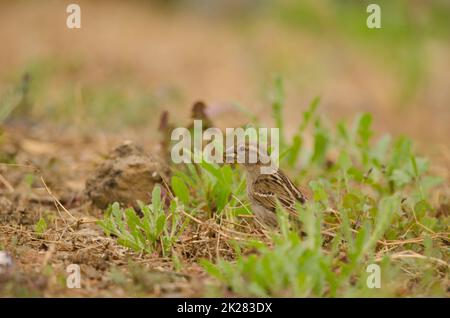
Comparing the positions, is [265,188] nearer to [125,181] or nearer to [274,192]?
[274,192]

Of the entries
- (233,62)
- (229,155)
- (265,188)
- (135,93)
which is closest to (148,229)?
(265,188)

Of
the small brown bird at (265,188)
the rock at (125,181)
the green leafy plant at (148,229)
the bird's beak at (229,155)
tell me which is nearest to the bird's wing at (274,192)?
the small brown bird at (265,188)

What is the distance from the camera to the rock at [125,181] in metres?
5.66

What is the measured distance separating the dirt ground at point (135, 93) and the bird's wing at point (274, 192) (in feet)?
1.62

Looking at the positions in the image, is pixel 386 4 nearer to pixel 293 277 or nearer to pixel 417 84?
pixel 417 84

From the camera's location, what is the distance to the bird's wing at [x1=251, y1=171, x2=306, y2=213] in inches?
202

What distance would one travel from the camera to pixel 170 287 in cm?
412

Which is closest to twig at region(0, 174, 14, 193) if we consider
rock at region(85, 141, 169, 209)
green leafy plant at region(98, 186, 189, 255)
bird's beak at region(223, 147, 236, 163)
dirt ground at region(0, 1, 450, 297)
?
dirt ground at region(0, 1, 450, 297)

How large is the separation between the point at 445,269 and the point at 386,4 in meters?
5.78

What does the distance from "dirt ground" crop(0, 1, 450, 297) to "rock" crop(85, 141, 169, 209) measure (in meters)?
0.17

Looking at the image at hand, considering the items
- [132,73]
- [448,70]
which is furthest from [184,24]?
[448,70]

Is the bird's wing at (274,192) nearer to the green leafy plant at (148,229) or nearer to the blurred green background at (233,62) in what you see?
the green leafy plant at (148,229)

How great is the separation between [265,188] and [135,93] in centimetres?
459

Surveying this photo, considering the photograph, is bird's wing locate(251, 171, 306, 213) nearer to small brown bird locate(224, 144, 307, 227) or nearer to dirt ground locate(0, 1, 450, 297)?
small brown bird locate(224, 144, 307, 227)
